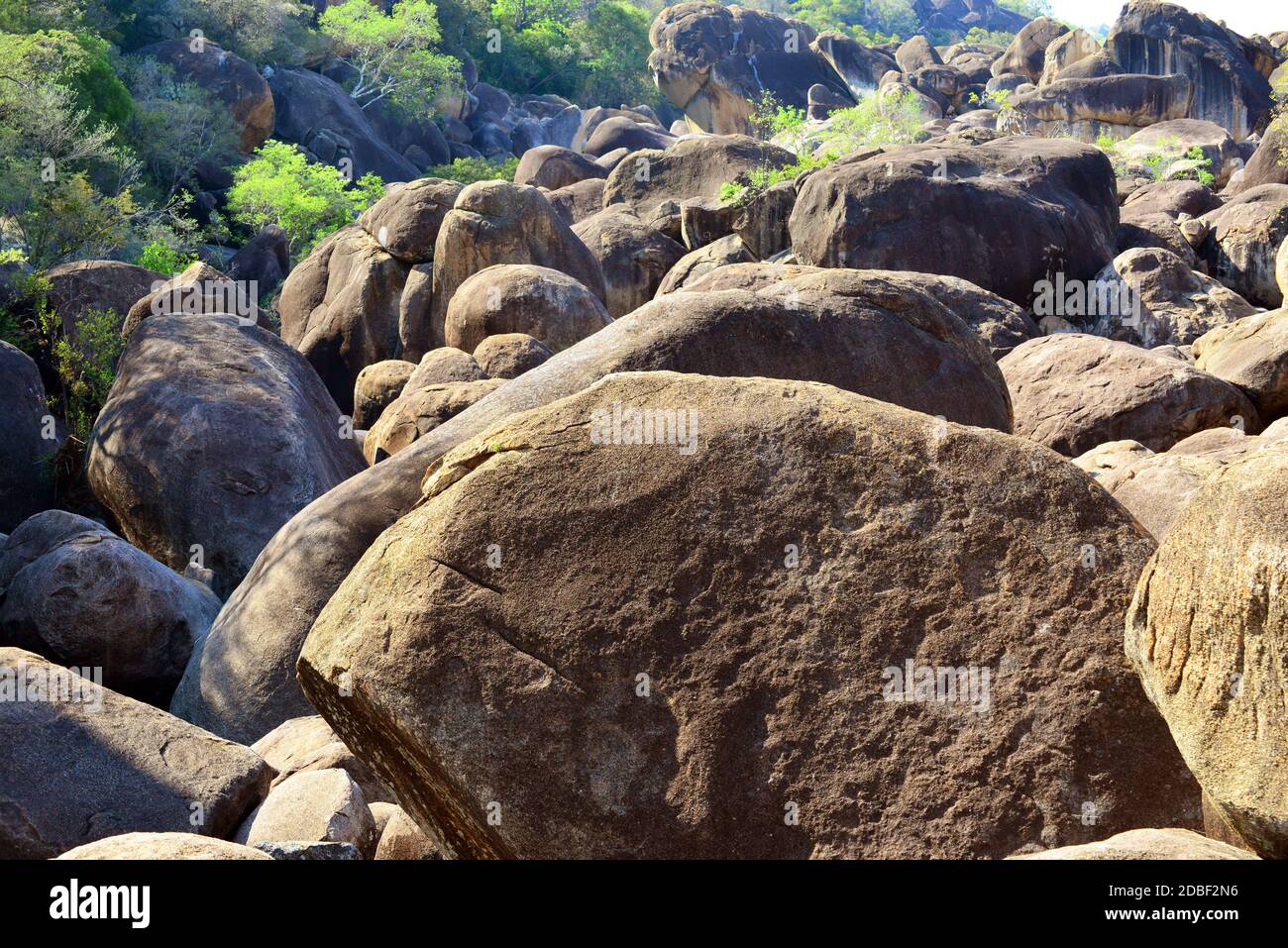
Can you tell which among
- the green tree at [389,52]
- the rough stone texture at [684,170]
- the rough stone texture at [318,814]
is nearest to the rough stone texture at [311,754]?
the rough stone texture at [318,814]

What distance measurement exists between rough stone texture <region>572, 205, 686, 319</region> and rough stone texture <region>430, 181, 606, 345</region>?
3.45 metres

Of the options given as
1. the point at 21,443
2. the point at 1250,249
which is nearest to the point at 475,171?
the point at 1250,249

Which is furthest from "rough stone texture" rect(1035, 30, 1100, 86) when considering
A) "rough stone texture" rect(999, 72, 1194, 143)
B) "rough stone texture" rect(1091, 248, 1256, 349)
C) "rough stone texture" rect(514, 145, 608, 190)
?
"rough stone texture" rect(1091, 248, 1256, 349)

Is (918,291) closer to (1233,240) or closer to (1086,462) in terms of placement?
(1086,462)

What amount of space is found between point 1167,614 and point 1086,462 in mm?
5443

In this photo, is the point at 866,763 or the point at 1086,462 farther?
the point at 1086,462

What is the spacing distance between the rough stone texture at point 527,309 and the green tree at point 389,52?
35.9 m

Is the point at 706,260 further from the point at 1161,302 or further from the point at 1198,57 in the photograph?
the point at 1198,57

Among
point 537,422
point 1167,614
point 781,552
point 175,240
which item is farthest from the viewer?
point 175,240

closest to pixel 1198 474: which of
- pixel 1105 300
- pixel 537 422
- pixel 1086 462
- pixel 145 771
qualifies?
pixel 1086 462

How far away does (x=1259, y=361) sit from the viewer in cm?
1310

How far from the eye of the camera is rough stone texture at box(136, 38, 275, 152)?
42250mm

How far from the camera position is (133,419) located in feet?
41.9

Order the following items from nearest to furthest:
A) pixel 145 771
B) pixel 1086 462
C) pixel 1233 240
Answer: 1. pixel 145 771
2. pixel 1086 462
3. pixel 1233 240
